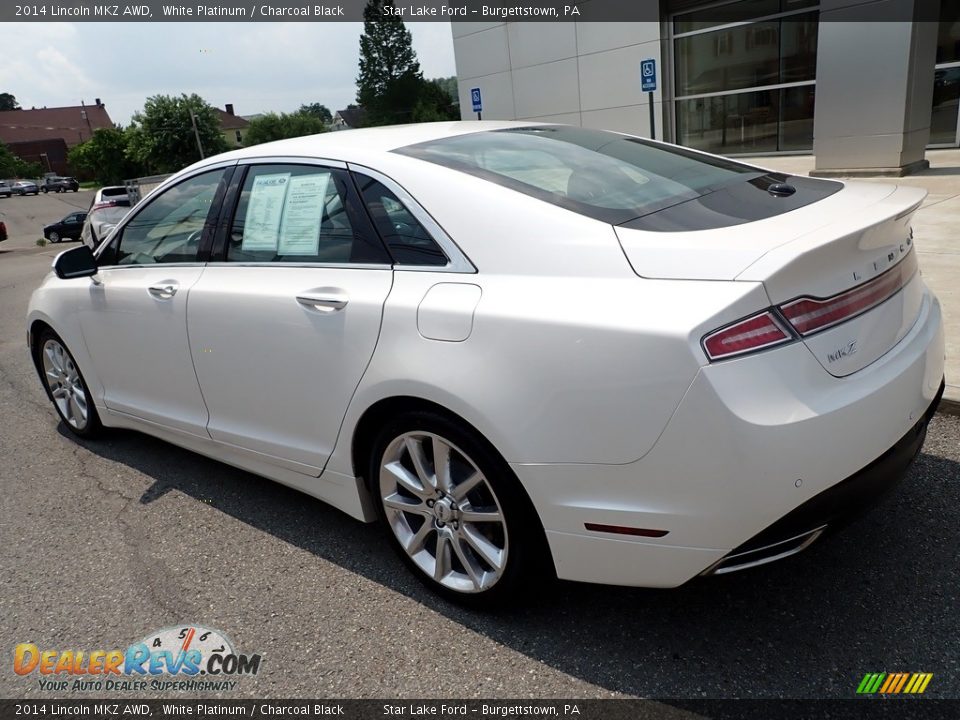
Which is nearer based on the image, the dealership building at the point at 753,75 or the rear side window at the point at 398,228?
the rear side window at the point at 398,228

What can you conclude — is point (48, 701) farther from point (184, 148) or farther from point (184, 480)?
point (184, 148)

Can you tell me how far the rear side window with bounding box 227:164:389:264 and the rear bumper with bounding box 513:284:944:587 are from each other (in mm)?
1144

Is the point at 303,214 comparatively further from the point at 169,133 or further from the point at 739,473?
the point at 169,133

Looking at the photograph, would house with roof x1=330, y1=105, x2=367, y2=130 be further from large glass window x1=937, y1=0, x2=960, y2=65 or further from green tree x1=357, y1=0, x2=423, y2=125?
large glass window x1=937, y1=0, x2=960, y2=65

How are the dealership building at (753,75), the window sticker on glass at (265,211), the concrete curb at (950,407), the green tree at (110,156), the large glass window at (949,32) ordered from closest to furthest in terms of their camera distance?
the window sticker on glass at (265,211) < the concrete curb at (950,407) < the dealership building at (753,75) < the large glass window at (949,32) < the green tree at (110,156)

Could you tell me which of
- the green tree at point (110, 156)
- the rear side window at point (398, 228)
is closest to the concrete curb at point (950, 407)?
the rear side window at point (398, 228)

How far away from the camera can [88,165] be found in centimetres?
7294

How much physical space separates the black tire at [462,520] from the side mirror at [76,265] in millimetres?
2201

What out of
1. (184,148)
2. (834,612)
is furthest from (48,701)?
(184,148)

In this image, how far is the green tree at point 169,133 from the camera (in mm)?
57156

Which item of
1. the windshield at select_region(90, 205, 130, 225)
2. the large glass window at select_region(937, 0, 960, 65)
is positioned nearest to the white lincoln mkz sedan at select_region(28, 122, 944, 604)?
the windshield at select_region(90, 205, 130, 225)

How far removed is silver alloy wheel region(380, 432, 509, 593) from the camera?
2346 millimetres

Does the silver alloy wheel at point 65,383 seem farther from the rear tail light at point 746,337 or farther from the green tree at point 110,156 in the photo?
the green tree at point 110,156

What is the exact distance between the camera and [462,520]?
2.41 metres
